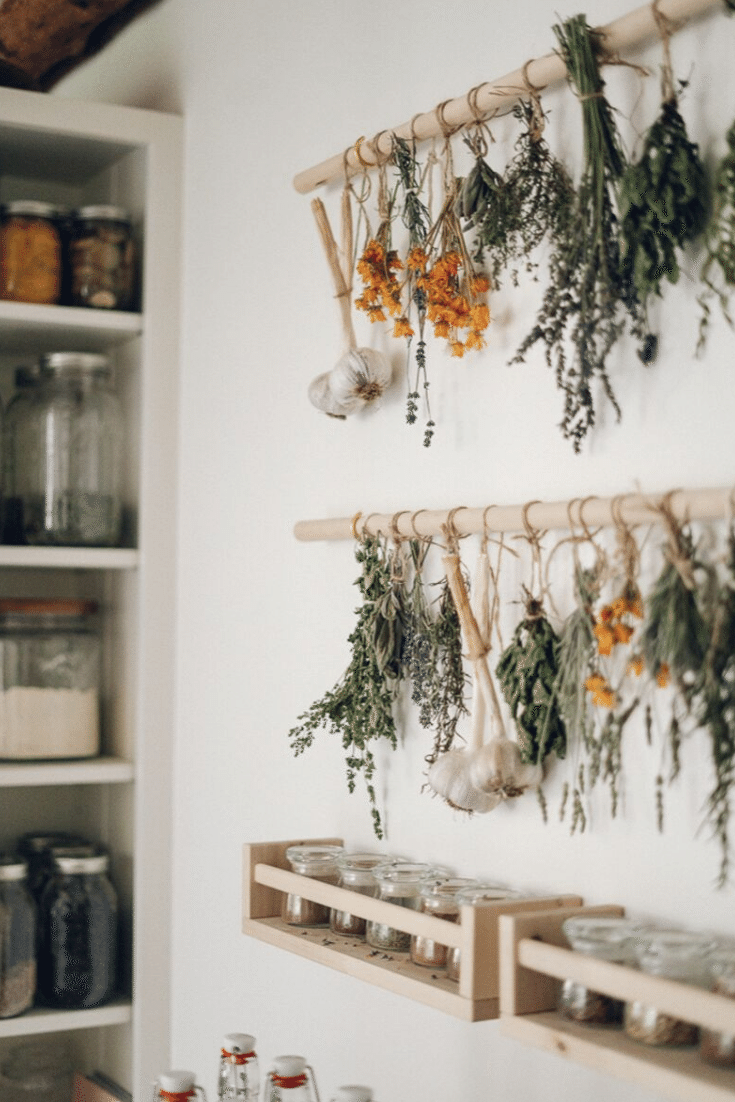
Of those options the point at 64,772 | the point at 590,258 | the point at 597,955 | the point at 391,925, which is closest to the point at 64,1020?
the point at 64,772

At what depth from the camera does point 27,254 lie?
206cm

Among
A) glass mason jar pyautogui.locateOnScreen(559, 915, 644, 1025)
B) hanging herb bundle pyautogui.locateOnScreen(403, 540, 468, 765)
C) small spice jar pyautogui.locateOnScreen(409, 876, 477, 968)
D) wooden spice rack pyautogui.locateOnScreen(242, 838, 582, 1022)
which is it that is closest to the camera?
glass mason jar pyautogui.locateOnScreen(559, 915, 644, 1025)

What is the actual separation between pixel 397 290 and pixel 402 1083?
0.91 m

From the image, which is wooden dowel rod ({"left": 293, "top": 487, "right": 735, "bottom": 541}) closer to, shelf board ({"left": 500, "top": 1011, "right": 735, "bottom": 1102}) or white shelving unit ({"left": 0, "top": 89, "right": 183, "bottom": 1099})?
shelf board ({"left": 500, "top": 1011, "right": 735, "bottom": 1102})

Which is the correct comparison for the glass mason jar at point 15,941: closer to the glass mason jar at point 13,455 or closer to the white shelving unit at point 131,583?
the white shelving unit at point 131,583

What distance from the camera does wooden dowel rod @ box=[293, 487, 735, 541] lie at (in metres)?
1.06

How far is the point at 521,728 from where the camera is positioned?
49.1 inches

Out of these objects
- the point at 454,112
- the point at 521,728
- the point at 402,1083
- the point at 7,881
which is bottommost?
the point at 402,1083

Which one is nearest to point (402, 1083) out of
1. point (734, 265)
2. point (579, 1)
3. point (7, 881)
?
point (7, 881)

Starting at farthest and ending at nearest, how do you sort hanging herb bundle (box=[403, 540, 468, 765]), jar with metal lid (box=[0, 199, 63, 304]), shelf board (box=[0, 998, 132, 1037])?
jar with metal lid (box=[0, 199, 63, 304]) < shelf board (box=[0, 998, 132, 1037]) < hanging herb bundle (box=[403, 540, 468, 765])

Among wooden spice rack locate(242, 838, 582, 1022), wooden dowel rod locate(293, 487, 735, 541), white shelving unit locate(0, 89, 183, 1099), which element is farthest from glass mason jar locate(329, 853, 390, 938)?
white shelving unit locate(0, 89, 183, 1099)

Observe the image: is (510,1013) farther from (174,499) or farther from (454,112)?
(174,499)

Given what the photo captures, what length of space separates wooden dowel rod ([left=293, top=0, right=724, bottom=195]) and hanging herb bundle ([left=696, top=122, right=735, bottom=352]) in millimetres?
133

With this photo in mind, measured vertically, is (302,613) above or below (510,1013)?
above
